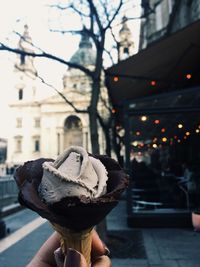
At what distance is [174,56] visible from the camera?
10812 millimetres

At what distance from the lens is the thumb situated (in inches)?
61.1

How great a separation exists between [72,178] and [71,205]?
11cm

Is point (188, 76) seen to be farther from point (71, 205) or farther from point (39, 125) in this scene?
point (39, 125)

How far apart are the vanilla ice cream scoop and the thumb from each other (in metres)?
0.26

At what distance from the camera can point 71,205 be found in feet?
4.88

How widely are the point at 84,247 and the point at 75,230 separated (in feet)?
0.41

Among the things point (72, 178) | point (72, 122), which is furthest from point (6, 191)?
point (72, 122)

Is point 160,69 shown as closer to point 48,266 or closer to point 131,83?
point 131,83

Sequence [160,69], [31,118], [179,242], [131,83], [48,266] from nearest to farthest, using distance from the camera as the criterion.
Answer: [48,266], [179,242], [160,69], [131,83], [31,118]

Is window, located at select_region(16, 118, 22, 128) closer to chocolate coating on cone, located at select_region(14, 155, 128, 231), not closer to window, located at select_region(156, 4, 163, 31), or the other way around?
window, located at select_region(156, 4, 163, 31)

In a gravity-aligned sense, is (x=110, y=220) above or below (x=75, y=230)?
below

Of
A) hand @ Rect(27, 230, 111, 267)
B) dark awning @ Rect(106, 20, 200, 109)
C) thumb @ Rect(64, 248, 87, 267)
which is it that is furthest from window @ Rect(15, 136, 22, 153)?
thumb @ Rect(64, 248, 87, 267)

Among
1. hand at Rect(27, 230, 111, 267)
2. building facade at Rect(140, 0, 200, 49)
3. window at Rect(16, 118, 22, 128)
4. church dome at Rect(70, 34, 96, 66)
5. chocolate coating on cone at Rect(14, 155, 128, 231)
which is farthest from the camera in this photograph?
window at Rect(16, 118, 22, 128)

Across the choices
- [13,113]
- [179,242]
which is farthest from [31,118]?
[179,242]
